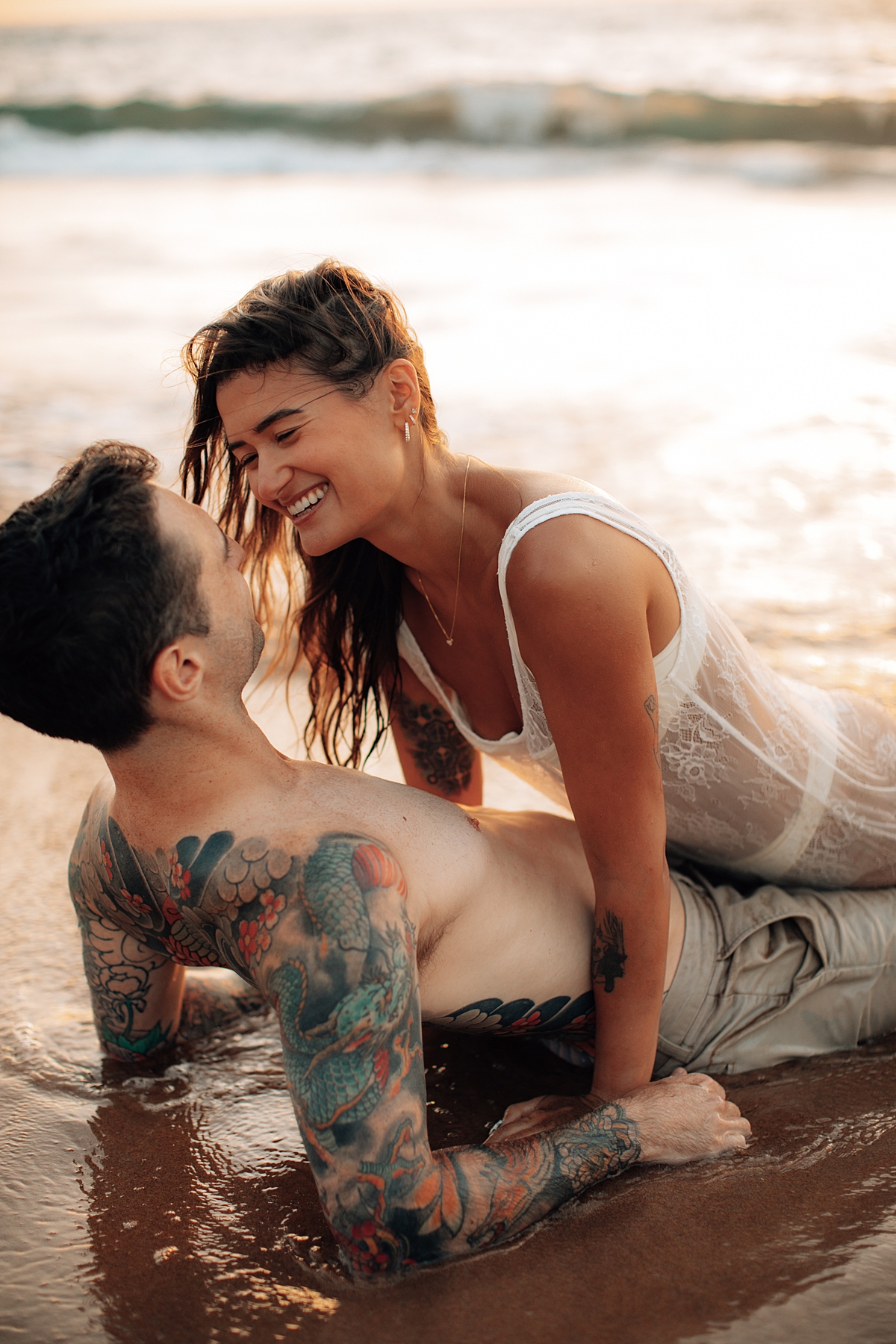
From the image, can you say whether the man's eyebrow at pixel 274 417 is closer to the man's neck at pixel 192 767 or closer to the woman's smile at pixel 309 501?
the woman's smile at pixel 309 501

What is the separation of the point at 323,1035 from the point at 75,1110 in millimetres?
946

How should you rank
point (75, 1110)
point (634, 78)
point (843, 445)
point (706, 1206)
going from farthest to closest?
point (634, 78)
point (843, 445)
point (75, 1110)
point (706, 1206)

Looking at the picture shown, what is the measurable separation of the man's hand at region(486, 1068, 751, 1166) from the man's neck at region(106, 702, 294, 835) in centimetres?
86

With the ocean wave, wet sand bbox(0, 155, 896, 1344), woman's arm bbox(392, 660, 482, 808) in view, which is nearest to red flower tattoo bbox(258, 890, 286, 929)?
wet sand bbox(0, 155, 896, 1344)

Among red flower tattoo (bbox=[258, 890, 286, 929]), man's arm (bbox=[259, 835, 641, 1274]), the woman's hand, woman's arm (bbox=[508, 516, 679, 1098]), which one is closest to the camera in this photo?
man's arm (bbox=[259, 835, 641, 1274])

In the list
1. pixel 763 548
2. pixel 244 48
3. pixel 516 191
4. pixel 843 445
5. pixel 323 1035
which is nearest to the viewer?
pixel 323 1035

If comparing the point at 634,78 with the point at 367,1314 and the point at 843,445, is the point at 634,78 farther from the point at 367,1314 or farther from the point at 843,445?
the point at 367,1314

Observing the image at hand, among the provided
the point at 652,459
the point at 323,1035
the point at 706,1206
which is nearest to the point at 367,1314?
the point at 323,1035

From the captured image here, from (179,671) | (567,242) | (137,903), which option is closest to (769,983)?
(137,903)

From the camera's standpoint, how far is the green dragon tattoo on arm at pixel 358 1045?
5.83 ft

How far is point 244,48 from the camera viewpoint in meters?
28.2

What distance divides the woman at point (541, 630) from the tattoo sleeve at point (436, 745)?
0.45ft

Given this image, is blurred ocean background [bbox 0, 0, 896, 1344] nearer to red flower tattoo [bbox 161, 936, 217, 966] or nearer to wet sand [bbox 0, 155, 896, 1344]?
wet sand [bbox 0, 155, 896, 1344]

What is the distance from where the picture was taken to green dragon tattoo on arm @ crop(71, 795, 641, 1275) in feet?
5.83
